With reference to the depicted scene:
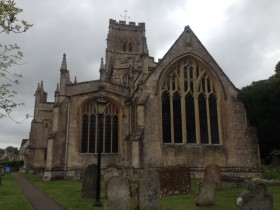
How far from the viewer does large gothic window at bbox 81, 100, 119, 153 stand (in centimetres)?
2561

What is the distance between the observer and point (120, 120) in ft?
87.6

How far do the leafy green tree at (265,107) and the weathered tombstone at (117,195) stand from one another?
57.7 ft

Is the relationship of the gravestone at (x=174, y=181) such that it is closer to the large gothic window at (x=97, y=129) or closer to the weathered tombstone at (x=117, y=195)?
the weathered tombstone at (x=117, y=195)

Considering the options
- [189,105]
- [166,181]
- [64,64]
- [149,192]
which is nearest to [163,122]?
[189,105]

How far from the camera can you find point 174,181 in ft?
49.2

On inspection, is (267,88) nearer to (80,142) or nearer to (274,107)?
(274,107)

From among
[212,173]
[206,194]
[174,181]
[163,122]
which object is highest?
[163,122]

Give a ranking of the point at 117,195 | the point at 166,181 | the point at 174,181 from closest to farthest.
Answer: the point at 117,195
the point at 166,181
the point at 174,181

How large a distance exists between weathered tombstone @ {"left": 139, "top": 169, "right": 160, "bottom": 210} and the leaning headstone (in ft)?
11.4

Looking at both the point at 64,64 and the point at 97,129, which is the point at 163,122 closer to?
the point at 97,129

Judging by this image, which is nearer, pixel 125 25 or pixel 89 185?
pixel 89 185

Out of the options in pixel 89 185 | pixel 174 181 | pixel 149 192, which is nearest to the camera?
pixel 149 192

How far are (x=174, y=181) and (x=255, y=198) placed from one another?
7.28m

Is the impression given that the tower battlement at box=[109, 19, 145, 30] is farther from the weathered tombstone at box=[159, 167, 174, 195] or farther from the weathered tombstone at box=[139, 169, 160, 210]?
the weathered tombstone at box=[139, 169, 160, 210]
